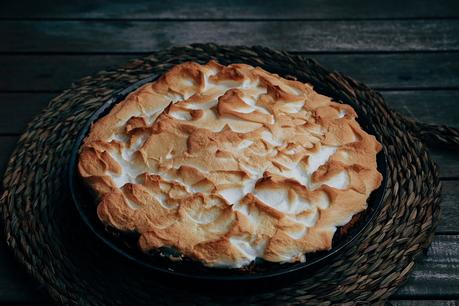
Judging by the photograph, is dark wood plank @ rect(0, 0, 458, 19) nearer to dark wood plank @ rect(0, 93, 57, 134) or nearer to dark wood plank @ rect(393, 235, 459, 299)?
dark wood plank @ rect(0, 93, 57, 134)

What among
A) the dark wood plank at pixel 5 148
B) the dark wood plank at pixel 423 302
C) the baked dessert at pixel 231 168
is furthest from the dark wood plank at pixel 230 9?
the dark wood plank at pixel 423 302

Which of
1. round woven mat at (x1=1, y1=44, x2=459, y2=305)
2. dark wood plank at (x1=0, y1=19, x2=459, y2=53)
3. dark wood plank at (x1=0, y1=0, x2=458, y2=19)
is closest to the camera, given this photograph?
round woven mat at (x1=1, y1=44, x2=459, y2=305)

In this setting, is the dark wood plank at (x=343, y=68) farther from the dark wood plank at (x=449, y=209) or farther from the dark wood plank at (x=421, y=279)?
the dark wood plank at (x=421, y=279)

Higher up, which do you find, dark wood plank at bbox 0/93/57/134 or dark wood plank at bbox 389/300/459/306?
dark wood plank at bbox 0/93/57/134

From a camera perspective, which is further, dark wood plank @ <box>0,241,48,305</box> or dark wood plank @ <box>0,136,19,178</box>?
dark wood plank @ <box>0,136,19,178</box>

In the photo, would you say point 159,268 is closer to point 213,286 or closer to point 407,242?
point 213,286

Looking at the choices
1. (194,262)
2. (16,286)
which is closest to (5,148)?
(16,286)

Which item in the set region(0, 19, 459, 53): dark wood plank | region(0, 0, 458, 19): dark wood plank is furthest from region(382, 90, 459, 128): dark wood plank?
region(0, 0, 458, 19): dark wood plank
